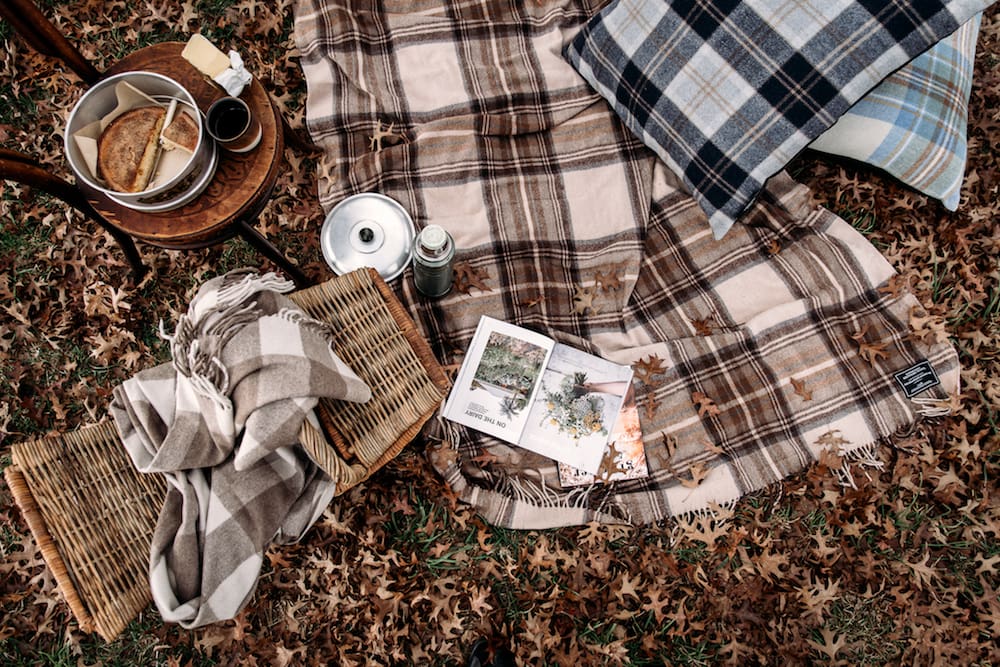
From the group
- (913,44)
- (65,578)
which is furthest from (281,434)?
(913,44)

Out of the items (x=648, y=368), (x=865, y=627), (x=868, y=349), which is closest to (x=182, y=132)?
(x=648, y=368)

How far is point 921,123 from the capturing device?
2061mm

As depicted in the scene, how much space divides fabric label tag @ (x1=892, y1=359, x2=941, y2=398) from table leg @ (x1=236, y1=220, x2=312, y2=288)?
2164 mm

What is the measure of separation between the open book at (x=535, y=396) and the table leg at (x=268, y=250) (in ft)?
2.17

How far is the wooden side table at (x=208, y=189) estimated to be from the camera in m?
1.59

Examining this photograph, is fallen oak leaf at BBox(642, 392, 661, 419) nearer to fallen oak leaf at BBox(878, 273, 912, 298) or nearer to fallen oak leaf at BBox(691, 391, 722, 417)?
fallen oak leaf at BBox(691, 391, 722, 417)

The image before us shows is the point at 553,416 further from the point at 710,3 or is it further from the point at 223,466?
the point at 710,3

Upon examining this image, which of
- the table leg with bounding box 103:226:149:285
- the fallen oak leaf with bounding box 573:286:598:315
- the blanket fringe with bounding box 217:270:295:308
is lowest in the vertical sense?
the fallen oak leaf with bounding box 573:286:598:315

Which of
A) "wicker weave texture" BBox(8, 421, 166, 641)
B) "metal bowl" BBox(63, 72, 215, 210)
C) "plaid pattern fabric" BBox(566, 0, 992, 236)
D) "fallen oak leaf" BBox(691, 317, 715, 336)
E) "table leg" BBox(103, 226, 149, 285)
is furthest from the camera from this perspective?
"fallen oak leaf" BBox(691, 317, 715, 336)

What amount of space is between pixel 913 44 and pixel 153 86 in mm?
2185

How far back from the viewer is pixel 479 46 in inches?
89.4

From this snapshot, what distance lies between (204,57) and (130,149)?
335 mm

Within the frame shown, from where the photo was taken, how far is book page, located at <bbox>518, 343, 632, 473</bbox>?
6.84 feet

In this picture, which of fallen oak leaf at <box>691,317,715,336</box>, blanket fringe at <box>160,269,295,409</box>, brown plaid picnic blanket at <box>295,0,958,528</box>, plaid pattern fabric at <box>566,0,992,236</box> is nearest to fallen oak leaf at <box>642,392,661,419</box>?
brown plaid picnic blanket at <box>295,0,958,528</box>
